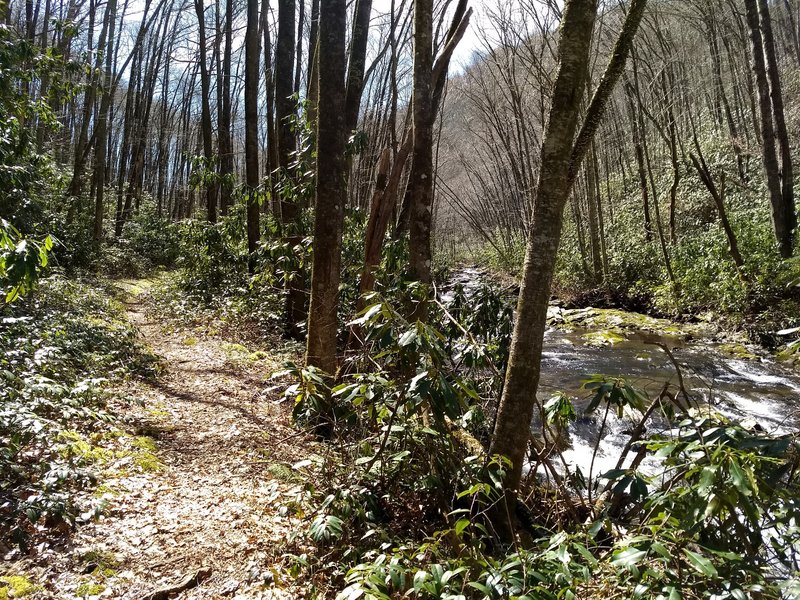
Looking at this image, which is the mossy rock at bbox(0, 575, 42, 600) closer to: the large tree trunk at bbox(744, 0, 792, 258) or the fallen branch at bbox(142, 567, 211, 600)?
the fallen branch at bbox(142, 567, 211, 600)

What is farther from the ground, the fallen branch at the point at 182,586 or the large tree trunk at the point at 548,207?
the large tree trunk at the point at 548,207

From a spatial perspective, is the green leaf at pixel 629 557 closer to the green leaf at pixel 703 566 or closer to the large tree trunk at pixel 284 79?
the green leaf at pixel 703 566

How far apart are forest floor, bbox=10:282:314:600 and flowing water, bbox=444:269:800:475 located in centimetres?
292

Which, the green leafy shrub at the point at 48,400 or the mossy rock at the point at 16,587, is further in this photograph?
the green leafy shrub at the point at 48,400

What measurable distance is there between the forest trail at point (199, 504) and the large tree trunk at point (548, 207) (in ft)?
5.39

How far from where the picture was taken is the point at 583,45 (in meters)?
2.52

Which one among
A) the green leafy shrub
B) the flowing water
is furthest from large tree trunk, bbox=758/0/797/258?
the green leafy shrub

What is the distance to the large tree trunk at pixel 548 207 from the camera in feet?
8.28

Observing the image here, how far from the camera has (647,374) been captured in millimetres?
8398

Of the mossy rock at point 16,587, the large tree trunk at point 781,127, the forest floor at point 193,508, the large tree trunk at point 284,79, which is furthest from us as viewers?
the large tree trunk at point 781,127

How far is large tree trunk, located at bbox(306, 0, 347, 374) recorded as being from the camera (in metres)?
4.46

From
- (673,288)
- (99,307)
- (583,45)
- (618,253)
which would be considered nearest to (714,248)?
(673,288)

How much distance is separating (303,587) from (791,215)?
11.1m

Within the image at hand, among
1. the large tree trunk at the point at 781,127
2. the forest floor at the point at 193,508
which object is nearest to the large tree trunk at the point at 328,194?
the forest floor at the point at 193,508
